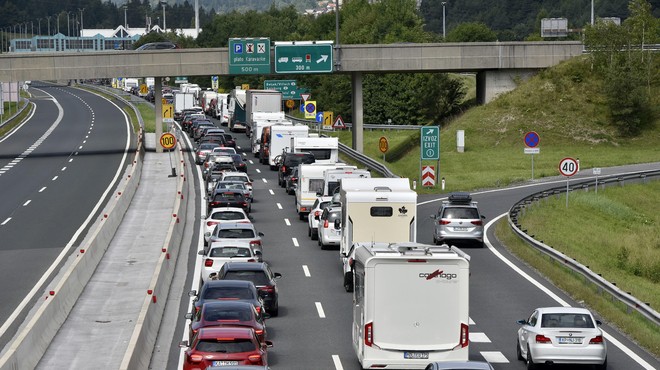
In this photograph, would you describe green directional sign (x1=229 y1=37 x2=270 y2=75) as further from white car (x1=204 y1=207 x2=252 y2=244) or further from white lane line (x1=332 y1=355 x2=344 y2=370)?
white lane line (x1=332 y1=355 x2=344 y2=370)

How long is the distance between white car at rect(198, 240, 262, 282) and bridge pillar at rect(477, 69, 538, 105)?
5317 cm

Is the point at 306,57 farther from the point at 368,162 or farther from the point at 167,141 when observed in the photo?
the point at 167,141

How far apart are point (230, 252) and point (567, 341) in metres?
12.8

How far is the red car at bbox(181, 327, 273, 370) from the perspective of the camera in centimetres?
2128

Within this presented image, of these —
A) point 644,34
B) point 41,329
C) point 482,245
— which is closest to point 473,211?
point 482,245

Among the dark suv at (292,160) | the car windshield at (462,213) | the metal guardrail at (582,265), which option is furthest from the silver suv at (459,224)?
the dark suv at (292,160)

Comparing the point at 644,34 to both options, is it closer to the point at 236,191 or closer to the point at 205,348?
the point at 236,191

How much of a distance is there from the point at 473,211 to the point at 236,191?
1157cm

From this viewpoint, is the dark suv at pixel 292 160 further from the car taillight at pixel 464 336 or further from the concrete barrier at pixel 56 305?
the car taillight at pixel 464 336

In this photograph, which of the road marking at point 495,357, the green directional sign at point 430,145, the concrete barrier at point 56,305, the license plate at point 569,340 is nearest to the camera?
the concrete barrier at point 56,305

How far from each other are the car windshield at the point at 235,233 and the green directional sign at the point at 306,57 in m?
40.6

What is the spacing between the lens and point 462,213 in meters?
43.9

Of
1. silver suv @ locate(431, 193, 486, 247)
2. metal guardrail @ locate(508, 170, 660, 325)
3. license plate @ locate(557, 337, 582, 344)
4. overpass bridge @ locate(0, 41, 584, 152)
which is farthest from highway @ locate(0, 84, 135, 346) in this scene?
metal guardrail @ locate(508, 170, 660, 325)

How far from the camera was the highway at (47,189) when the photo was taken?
3753 cm
